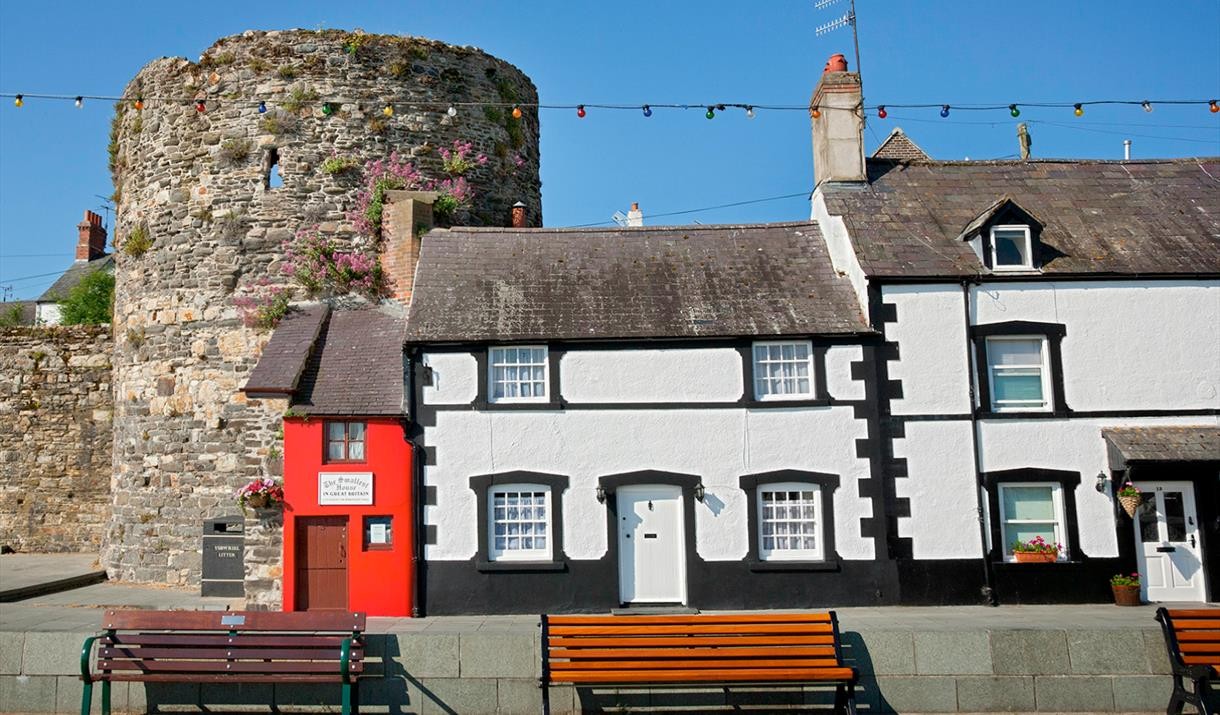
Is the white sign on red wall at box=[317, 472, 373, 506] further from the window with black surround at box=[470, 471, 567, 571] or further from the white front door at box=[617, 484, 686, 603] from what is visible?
the white front door at box=[617, 484, 686, 603]

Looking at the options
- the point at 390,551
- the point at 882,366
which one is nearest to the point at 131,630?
the point at 390,551

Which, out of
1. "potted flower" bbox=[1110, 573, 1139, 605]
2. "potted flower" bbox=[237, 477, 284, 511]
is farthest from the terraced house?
"potted flower" bbox=[237, 477, 284, 511]

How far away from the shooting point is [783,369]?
564 inches

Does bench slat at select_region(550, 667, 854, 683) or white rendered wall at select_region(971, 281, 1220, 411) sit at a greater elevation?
white rendered wall at select_region(971, 281, 1220, 411)

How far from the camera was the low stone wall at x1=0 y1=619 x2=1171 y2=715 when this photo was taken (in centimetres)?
952

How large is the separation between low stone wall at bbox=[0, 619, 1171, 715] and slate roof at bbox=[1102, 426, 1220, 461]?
4450 millimetres

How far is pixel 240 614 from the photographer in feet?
31.4

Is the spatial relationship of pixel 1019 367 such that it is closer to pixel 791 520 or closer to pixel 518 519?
pixel 791 520

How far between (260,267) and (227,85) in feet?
13.5

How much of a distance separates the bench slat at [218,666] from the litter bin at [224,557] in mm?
8338

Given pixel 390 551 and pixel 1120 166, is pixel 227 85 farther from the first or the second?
pixel 1120 166

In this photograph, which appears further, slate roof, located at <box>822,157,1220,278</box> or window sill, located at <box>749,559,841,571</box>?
slate roof, located at <box>822,157,1220,278</box>

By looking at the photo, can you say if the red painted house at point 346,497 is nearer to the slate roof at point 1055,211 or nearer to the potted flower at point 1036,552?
the slate roof at point 1055,211

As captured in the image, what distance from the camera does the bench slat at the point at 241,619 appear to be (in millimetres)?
9477
